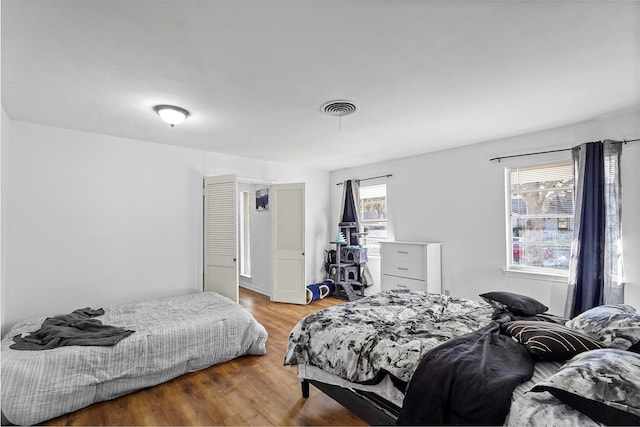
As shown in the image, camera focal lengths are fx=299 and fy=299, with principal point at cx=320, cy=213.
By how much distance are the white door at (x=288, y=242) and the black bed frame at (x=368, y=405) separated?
3043 mm

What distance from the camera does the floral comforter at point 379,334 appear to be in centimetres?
176

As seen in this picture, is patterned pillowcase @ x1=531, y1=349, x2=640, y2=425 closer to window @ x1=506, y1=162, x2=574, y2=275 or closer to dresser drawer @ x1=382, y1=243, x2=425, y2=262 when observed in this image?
window @ x1=506, y1=162, x2=574, y2=275

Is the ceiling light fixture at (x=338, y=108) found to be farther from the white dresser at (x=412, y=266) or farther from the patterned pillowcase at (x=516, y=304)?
the white dresser at (x=412, y=266)

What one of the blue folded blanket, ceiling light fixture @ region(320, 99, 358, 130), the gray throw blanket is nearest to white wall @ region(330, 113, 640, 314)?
the blue folded blanket

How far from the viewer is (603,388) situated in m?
1.16

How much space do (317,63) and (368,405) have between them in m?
2.25

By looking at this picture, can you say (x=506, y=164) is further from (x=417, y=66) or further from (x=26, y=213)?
(x=26, y=213)

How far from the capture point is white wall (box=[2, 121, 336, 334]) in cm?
317

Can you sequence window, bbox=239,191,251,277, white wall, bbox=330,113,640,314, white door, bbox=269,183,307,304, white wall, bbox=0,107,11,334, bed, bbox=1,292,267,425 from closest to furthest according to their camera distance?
bed, bbox=1,292,267,425
white wall, bbox=0,107,11,334
white wall, bbox=330,113,640,314
white door, bbox=269,183,307,304
window, bbox=239,191,251,277

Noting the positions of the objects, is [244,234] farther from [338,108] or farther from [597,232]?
[597,232]

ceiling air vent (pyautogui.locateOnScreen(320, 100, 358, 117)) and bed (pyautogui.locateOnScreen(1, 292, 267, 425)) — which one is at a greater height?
ceiling air vent (pyautogui.locateOnScreen(320, 100, 358, 117))

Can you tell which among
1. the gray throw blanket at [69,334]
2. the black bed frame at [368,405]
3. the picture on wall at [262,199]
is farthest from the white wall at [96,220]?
the black bed frame at [368,405]

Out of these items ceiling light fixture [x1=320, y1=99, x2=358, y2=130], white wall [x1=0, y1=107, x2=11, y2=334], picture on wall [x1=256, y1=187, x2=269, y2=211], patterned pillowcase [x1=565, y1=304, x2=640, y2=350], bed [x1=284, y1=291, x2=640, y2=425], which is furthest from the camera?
picture on wall [x1=256, y1=187, x2=269, y2=211]

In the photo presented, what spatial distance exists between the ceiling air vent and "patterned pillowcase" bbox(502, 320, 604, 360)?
2.18 metres
